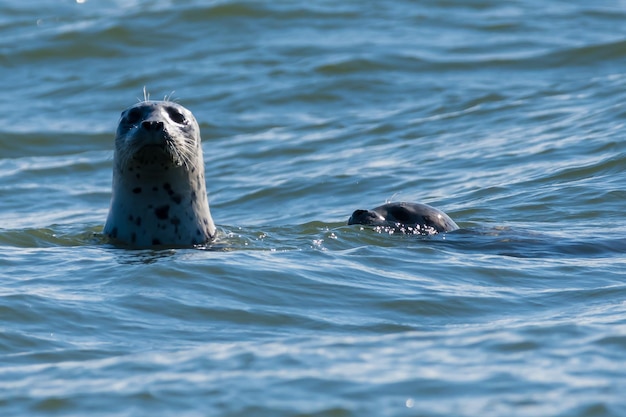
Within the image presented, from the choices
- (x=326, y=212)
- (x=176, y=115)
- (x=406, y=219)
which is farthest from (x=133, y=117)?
(x=326, y=212)

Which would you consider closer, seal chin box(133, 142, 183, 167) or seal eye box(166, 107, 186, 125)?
seal chin box(133, 142, 183, 167)

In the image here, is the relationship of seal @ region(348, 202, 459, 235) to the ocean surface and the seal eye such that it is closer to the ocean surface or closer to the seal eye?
the ocean surface

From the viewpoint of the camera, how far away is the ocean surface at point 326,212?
238 inches

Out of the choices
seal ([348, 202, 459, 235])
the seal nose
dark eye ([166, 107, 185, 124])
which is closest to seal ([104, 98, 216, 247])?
dark eye ([166, 107, 185, 124])

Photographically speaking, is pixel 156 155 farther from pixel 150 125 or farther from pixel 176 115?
pixel 176 115

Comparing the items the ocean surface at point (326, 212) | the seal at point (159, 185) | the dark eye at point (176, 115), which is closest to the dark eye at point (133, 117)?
the seal at point (159, 185)

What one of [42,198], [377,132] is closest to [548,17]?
[377,132]

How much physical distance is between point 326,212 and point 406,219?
1852mm

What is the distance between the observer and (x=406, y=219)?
10211 millimetres

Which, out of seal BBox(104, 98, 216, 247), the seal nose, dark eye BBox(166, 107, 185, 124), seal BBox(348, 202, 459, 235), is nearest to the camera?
the seal nose

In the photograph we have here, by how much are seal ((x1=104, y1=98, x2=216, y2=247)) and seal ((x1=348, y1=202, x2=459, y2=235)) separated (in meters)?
1.38

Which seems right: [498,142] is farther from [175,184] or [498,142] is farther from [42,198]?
[175,184]

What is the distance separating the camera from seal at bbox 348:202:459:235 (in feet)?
33.1

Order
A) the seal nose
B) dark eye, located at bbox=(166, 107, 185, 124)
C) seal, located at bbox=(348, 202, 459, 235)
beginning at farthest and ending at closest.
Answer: seal, located at bbox=(348, 202, 459, 235) < dark eye, located at bbox=(166, 107, 185, 124) < the seal nose
